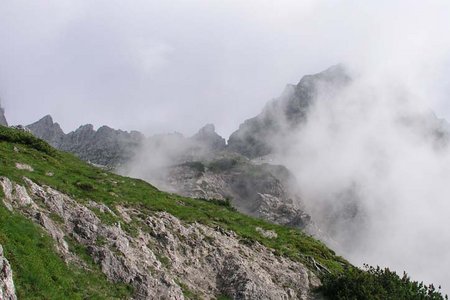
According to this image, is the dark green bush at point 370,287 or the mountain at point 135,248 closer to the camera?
the mountain at point 135,248

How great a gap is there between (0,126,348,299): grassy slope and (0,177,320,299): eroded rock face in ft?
4.56

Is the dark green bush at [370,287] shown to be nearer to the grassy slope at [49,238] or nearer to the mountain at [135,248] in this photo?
the mountain at [135,248]

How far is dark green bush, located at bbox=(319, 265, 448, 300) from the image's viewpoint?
47250mm

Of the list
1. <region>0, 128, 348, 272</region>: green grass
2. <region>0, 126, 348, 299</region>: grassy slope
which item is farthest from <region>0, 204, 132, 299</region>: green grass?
<region>0, 128, 348, 272</region>: green grass

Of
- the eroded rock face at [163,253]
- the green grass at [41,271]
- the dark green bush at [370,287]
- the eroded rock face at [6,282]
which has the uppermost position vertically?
the dark green bush at [370,287]

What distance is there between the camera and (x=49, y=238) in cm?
3694

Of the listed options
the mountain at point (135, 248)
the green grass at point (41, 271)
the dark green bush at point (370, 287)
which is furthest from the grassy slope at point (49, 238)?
the dark green bush at point (370, 287)

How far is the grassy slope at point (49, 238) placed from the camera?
32000 mm

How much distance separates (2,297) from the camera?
85.8 ft

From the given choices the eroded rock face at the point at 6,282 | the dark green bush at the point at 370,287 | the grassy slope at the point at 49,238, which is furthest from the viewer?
the dark green bush at the point at 370,287

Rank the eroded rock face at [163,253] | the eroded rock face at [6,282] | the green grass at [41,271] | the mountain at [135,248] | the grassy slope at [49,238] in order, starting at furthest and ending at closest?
the eroded rock face at [163,253], the mountain at [135,248], the grassy slope at [49,238], the green grass at [41,271], the eroded rock face at [6,282]

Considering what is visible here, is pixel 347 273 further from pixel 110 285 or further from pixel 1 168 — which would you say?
pixel 1 168

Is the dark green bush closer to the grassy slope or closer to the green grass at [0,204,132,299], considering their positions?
the grassy slope

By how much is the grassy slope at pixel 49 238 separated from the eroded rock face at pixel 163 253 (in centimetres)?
139
